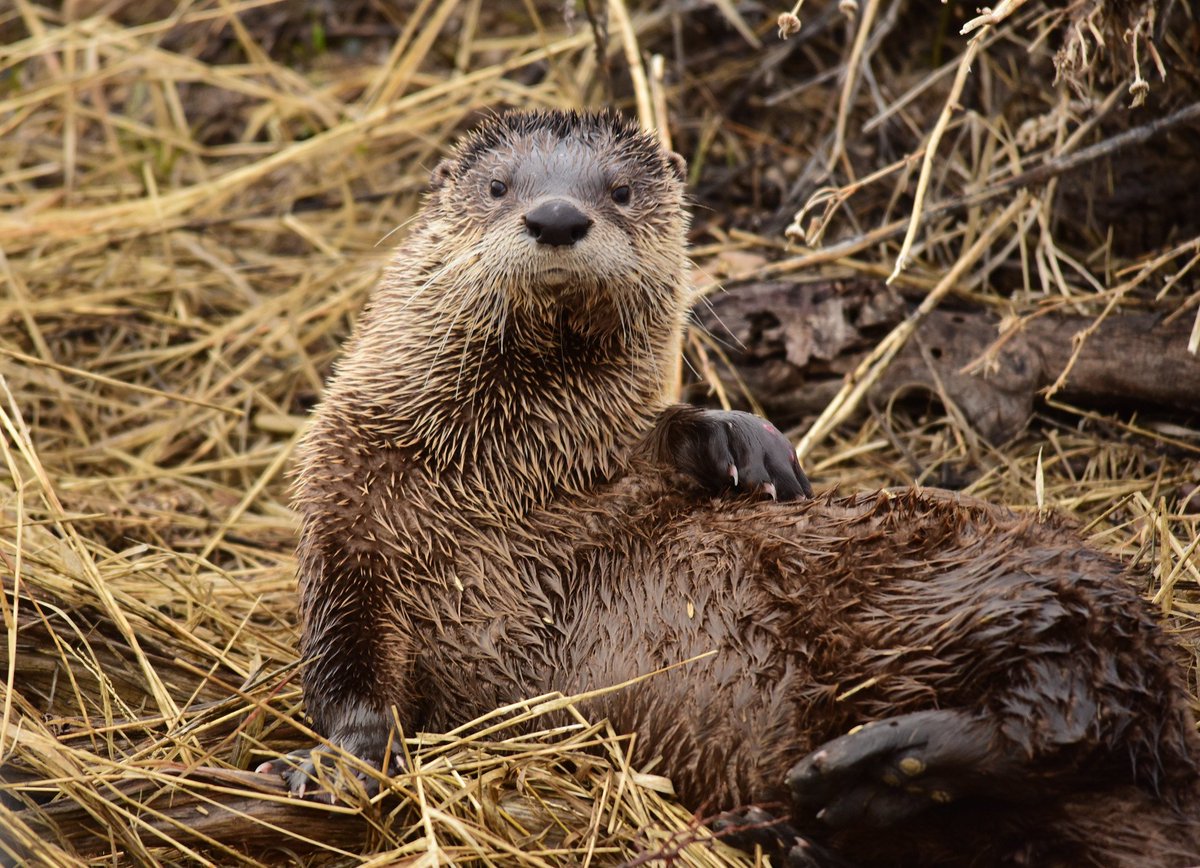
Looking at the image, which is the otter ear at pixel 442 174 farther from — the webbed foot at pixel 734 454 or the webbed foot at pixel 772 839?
the webbed foot at pixel 772 839

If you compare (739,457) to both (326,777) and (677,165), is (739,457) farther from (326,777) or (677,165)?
(326,777)

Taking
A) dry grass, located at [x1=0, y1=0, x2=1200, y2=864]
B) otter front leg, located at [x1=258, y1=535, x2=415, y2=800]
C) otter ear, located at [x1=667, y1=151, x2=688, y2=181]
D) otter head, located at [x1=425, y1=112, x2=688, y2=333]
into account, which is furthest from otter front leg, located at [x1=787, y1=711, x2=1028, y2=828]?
otter ear, located at [x1=667, y1=151, x2=688, y2=181]

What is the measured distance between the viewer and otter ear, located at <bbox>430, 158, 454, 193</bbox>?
10.4 ft

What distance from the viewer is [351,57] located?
6.17 meters

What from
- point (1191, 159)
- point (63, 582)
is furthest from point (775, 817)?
point (1191, 159)

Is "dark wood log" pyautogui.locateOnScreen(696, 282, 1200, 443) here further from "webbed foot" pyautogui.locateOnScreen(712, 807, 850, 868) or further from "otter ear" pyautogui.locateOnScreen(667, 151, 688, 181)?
"webbed foot" pyautogui.locateOnScreen(712, 807, 850, 868)

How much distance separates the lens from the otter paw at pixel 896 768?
2.11m

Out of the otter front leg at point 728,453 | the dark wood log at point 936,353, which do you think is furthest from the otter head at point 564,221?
the dark wood log at point 936,353

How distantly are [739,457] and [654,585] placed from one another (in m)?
0.35

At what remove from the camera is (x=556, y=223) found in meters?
2.58

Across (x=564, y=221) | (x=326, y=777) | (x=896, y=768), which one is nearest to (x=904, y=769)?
(x=896, y=768)

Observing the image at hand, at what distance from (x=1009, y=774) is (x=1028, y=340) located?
213 cm

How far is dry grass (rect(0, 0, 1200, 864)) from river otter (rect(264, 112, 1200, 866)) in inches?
8.1

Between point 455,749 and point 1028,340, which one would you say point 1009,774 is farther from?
point 1028,340
